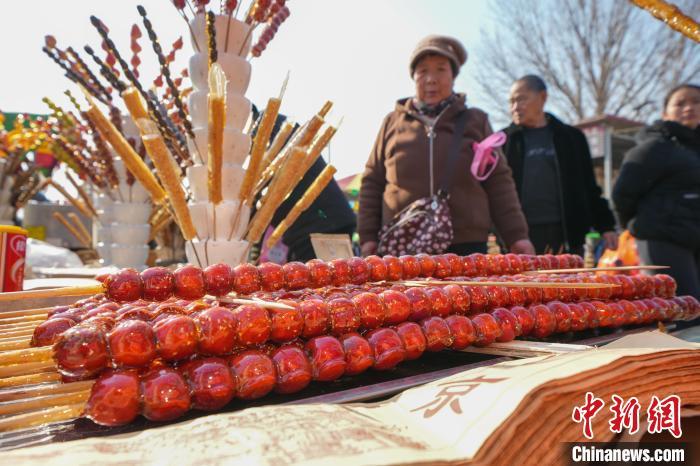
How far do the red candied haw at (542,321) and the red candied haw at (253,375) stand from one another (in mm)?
805

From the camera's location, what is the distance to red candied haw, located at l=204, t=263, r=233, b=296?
1.20m

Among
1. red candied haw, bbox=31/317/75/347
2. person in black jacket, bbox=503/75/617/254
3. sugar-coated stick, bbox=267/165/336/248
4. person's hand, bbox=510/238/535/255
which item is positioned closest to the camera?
red candied haw, bbox=31/317/75/347

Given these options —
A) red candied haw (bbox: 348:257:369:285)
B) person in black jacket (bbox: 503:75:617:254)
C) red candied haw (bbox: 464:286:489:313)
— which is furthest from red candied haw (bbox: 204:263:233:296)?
person in black jacket (bbox: 503:75:617:254)

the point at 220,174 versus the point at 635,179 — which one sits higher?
the point at 635,179

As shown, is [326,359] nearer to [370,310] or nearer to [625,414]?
[370,310]

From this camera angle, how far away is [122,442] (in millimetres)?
593

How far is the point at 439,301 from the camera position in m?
1.18

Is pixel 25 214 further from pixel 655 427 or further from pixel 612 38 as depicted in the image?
pixel 612 38

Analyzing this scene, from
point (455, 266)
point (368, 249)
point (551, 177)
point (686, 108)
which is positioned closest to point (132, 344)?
point (455, 266)

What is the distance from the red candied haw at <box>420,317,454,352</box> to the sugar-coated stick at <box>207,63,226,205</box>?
0.92 meters

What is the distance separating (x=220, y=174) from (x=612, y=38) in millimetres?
21379

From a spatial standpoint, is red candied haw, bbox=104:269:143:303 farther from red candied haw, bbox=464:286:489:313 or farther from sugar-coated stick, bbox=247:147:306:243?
red candied haw, bbox=464:286:489:313

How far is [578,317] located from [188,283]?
1.15 meters

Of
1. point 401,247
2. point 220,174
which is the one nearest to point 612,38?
point 401,247
